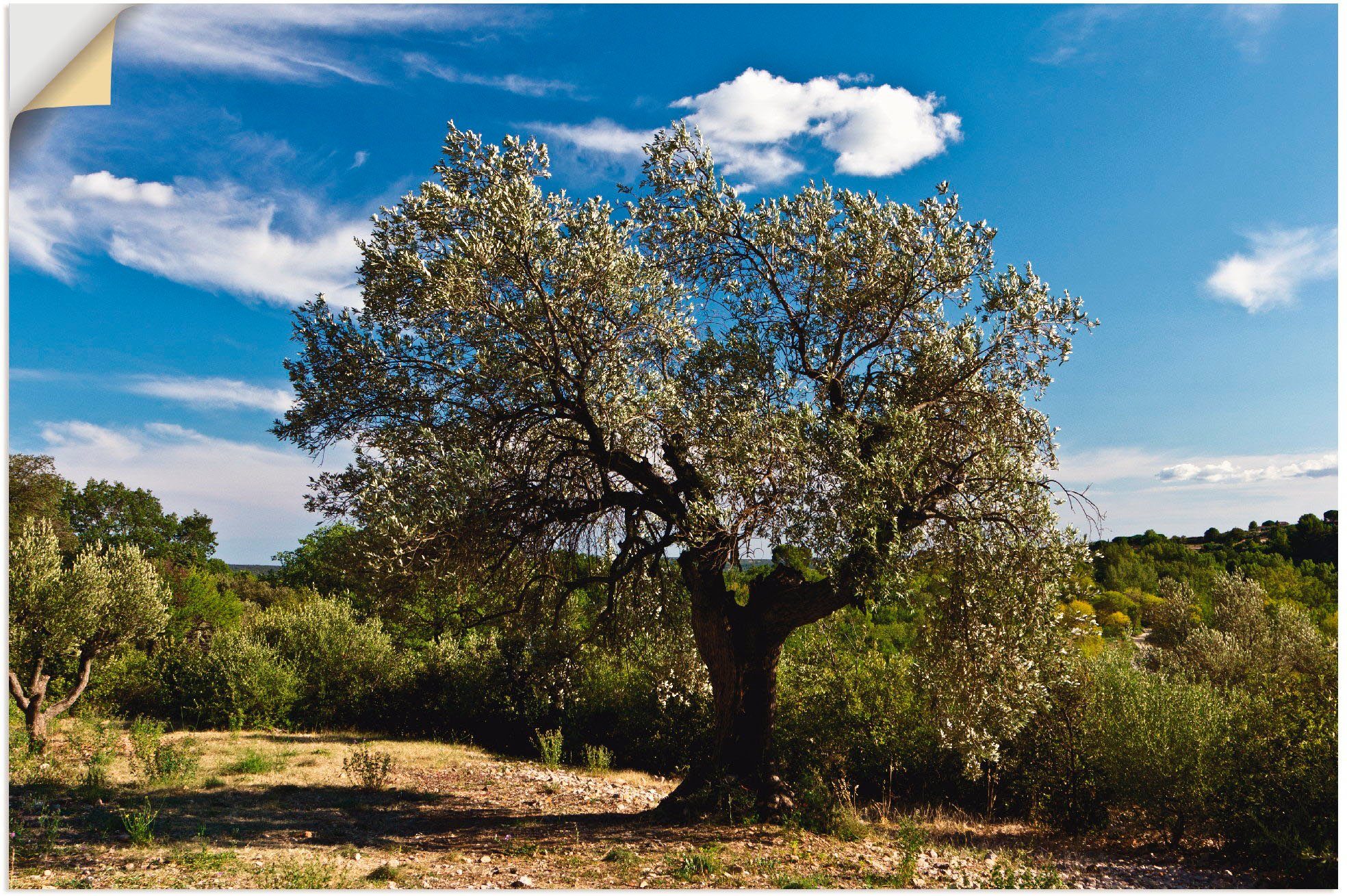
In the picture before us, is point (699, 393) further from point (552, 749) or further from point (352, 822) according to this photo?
point (552, 749)

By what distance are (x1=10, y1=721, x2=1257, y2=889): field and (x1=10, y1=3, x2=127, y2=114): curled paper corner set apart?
664cm

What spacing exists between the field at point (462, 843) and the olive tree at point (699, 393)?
1.69 m

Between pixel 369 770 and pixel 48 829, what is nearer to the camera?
pixel 48 829

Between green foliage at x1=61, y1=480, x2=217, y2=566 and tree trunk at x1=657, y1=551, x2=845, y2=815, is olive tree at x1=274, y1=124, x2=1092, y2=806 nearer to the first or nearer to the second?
tree trunk at x1=657, y1=551, x2=845, y2=815

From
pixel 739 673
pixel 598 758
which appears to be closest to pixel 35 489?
pixel 598 758

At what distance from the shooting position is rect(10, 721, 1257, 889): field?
735 cm

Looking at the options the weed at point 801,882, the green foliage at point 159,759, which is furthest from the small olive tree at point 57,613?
the weed at point 801,882

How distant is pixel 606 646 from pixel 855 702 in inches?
227

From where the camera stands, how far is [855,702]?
1455cm

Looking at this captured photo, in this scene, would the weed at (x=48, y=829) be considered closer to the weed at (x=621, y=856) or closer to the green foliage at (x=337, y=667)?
the weed at (x=621, y=856)

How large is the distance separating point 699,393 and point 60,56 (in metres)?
6.07

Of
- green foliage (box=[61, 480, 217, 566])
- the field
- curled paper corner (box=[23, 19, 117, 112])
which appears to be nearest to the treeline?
the field

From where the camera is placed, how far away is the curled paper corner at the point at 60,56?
4.86 meters

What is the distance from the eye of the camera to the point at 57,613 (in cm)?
1502
